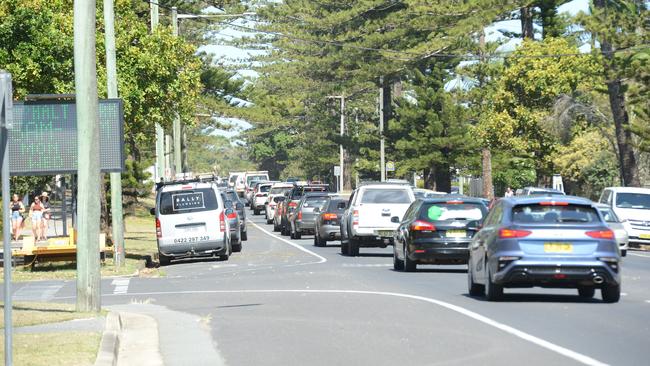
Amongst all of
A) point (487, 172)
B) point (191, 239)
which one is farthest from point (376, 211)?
point (487, 172)

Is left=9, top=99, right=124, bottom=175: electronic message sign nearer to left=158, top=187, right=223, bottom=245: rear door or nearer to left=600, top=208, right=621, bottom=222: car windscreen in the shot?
left=158, top=187, right=223, bottom=245: rear door

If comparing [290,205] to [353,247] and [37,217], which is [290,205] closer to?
[37,217]

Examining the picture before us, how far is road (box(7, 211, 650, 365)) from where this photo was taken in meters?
13.1

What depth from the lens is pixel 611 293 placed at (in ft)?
61.9

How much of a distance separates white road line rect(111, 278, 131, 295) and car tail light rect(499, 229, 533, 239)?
8034 mm

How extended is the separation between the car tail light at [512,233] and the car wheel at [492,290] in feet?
2.21

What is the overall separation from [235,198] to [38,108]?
24026 mm

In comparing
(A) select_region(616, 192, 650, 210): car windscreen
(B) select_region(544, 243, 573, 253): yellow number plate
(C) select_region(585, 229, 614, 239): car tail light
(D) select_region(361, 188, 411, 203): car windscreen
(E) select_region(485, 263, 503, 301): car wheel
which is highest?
(D) select_region(361, 188, 411, 203): car windscreen

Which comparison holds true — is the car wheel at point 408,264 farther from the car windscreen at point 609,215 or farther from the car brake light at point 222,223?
the car windscreen at point 609,215

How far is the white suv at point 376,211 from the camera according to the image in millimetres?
33656

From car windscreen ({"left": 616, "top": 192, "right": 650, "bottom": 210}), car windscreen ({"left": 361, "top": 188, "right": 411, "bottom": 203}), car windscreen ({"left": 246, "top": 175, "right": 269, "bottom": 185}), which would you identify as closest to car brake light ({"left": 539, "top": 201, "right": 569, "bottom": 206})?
car windscreen ({"left": 361, "top": 188, "right": 411, "bottom": 203})

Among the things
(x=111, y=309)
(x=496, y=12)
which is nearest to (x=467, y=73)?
(x=496, y=12)

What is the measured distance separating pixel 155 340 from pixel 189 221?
18.4m

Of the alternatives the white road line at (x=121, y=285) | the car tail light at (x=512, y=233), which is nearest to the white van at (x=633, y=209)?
the white road line at (x=121, y=285)
